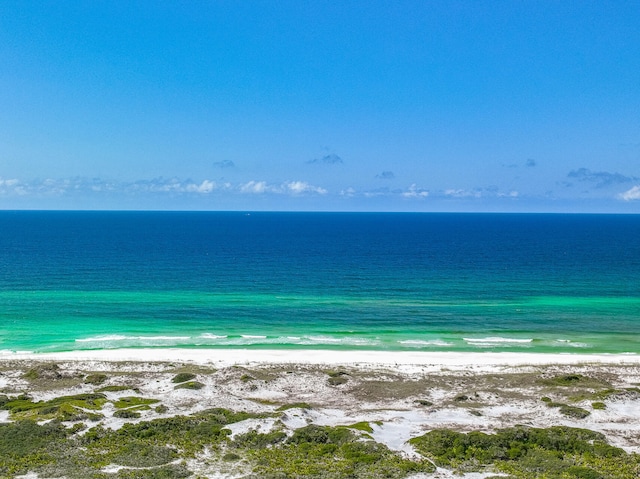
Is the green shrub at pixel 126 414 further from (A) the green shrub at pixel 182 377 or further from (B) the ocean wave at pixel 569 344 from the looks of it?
(B) the ocean wave at pixel 569 344

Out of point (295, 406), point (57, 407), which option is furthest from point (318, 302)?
point (57, 407)

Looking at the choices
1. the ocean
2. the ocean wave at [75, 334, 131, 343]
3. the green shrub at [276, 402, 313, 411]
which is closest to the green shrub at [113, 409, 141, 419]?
the green shrub at [276, 402, 313, 411]

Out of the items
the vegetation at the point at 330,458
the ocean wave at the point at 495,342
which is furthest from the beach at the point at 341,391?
the ocean wave at the point at 495,342

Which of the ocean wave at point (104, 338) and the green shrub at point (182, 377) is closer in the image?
the green shrub at point (182, 377)

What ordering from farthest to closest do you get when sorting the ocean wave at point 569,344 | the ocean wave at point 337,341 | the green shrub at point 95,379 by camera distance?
the ocean wave at point 337,341 < the ocean wave at point 569,344 < the green shrub at point 95,379

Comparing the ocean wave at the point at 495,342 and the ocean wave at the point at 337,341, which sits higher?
the ocean wave at the point at 495,342

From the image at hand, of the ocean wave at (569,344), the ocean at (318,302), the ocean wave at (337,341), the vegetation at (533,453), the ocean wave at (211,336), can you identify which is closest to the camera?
the vegetation at (533,453)

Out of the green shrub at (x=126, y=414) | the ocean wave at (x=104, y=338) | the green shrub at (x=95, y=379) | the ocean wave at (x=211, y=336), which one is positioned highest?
the green shrub at (x=126, y=414)
